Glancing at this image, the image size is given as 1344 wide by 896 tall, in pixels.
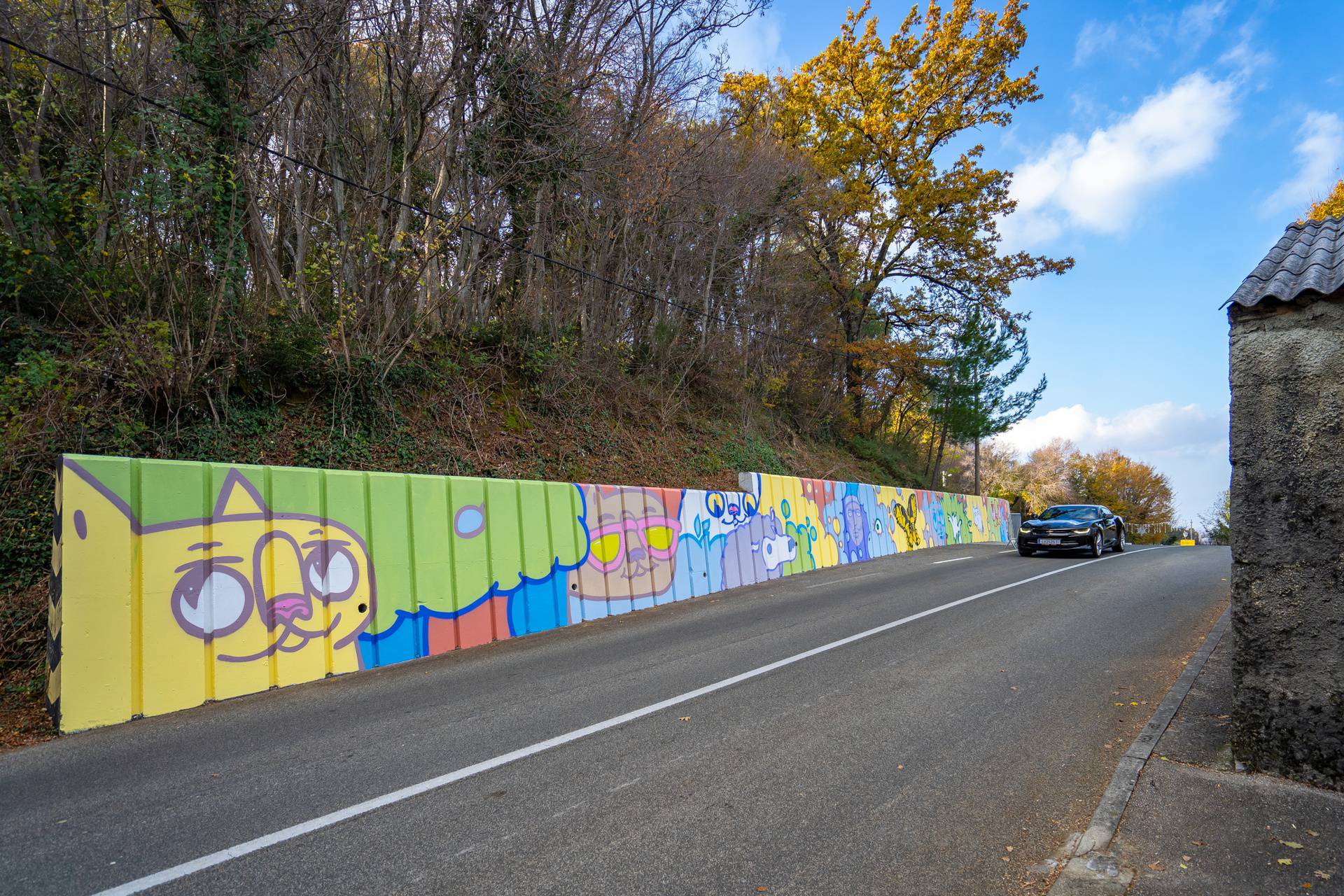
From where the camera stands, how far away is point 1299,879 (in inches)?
115

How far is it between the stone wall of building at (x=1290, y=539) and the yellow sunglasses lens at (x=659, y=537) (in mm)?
8242

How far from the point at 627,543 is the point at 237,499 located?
574 centimetres

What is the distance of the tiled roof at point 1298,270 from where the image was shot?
3.89 meters

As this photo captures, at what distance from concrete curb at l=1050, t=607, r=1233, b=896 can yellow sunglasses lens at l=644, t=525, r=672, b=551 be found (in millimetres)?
7417

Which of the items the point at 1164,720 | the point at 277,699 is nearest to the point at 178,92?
the point at 277,699

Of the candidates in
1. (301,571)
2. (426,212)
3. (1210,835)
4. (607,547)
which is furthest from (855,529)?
(1210,835)

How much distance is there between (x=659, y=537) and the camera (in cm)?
1161

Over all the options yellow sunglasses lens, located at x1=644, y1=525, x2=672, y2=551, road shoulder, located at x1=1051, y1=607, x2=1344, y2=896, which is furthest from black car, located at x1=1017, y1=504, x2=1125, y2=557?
road shoulder, located at x1=1051, y1=607, x2=1344, y2=896

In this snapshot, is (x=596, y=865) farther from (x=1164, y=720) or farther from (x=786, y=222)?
(x=786, y=222)

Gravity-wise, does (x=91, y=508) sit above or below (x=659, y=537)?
above

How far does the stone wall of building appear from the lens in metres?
3.75

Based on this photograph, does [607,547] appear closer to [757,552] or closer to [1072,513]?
[757,552]

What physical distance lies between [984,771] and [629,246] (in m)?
15.8

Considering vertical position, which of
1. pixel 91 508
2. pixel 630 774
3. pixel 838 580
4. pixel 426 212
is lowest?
pixel 838 580
